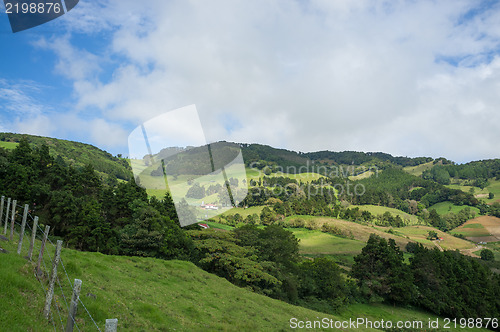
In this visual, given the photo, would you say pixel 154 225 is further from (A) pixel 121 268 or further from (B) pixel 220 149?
(B) pixel 220 149

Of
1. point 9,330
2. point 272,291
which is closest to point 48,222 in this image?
point 272,291

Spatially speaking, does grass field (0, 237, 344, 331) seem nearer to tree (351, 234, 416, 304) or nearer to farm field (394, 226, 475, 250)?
tree (351, 234, 416, 304)

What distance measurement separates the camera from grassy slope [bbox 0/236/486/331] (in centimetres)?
792

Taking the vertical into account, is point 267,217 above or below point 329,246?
above

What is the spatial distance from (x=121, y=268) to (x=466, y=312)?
61.0m

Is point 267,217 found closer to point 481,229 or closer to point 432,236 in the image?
point 432,236

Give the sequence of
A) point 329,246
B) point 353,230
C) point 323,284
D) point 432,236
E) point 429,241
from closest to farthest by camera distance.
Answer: point 323,284, point 329,246, point 353,230, point 429,241, point 432,236

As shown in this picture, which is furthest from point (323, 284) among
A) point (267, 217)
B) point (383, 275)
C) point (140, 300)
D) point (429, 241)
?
point (429, 241)

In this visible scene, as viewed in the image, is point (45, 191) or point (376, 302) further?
point (376, 302)

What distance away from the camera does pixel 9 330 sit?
649cm

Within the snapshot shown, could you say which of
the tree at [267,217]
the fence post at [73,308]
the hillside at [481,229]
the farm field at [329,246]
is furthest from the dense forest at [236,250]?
the hillside at [481,229]

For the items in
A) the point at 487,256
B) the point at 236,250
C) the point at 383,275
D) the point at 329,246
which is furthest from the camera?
the point at 487,256

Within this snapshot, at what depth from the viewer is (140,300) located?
44.5 feet

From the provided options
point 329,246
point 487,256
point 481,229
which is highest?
point 481,229
